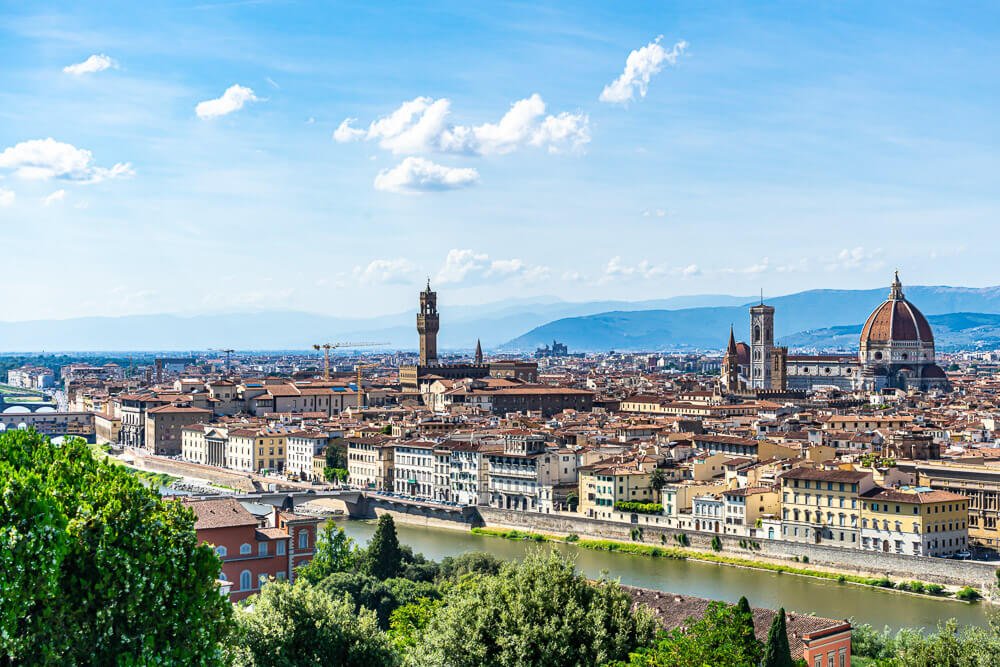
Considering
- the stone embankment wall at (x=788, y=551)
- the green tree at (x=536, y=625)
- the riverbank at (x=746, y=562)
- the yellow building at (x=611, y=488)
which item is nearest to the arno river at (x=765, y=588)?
the riverbank at (x=746, y=562)

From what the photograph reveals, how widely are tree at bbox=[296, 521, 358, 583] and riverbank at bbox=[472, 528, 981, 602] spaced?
9844mm

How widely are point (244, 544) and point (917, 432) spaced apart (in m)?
26.5

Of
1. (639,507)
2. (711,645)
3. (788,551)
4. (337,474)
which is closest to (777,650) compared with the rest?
(711,645)

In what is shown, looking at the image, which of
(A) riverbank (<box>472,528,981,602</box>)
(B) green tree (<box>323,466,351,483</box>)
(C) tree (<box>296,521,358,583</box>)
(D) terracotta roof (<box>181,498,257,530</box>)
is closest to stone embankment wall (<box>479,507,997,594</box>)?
(A) riverbank (<box>472,528,981,602</box>)

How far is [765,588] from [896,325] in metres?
60.5

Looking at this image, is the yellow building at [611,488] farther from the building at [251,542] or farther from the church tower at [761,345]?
the church tower at [761,345]

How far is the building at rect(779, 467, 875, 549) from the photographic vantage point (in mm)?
31000

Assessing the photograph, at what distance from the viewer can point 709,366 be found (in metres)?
173

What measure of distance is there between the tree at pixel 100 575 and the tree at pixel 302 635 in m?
1.93

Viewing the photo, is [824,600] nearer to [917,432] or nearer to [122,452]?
[917,432]

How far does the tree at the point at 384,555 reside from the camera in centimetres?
2528

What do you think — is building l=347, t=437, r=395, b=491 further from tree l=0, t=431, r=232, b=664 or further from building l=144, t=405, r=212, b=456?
tree l=0, t=431, r=232, b=664

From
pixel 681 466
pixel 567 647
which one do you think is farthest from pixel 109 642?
pixel 681 466

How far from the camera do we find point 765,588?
92.3 feet
